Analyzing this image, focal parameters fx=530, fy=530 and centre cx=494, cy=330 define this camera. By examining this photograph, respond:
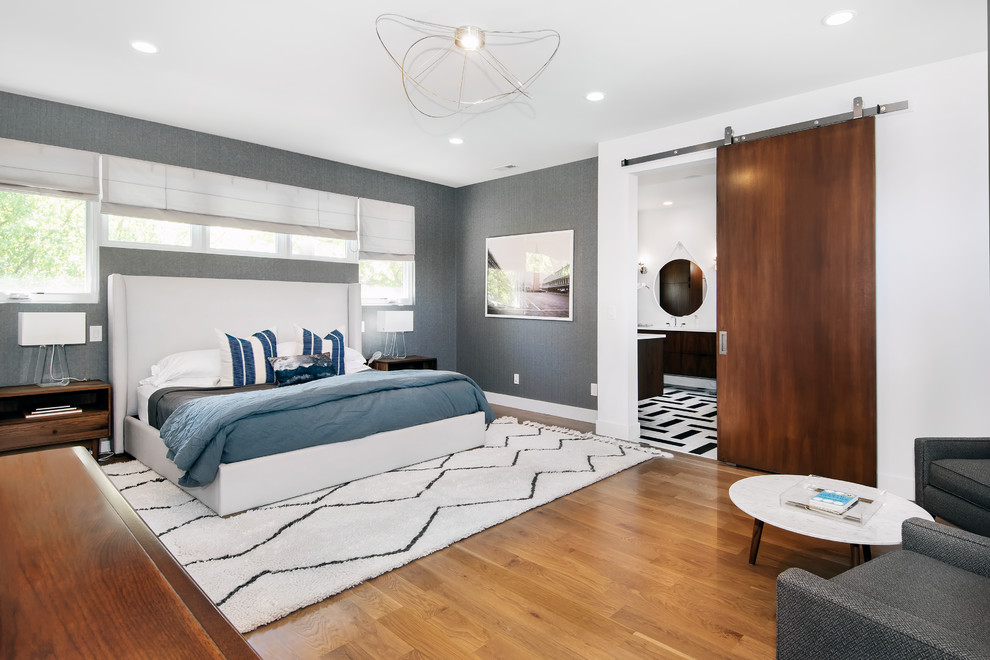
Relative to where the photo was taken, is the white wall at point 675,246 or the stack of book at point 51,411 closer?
the stack of book at point 51,411

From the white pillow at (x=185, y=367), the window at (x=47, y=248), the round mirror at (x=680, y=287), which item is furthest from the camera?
the round mirror at (x=680, y=287)

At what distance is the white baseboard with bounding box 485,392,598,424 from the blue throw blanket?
1.77 m

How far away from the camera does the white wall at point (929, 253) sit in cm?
311

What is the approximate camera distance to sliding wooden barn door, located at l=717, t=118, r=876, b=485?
3406 millimetres

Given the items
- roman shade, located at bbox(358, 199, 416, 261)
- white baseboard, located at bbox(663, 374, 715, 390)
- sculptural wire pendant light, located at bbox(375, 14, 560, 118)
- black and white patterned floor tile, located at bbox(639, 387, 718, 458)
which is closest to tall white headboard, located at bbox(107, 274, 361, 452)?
roman shade, located at bbox(358, 199, 416, 261)

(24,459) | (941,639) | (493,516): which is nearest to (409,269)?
(493,516)

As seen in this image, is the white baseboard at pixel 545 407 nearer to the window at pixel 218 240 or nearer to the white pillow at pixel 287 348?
the window at pixel 218 240

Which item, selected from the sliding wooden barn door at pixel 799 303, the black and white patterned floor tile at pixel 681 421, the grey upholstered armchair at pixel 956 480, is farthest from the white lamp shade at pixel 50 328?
the grey upholstered armchair at pixel 956 480

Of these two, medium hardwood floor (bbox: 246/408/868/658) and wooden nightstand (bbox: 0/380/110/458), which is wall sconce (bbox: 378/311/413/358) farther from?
medium hardwood floor (bbox: 246/408/868/658)

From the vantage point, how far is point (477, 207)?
6402mm

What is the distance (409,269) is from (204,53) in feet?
10.9

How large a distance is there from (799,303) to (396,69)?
3.10 metres

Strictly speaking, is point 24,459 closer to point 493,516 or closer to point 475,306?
point 493,516

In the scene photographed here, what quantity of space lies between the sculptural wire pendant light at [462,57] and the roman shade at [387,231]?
2066 millimetres
